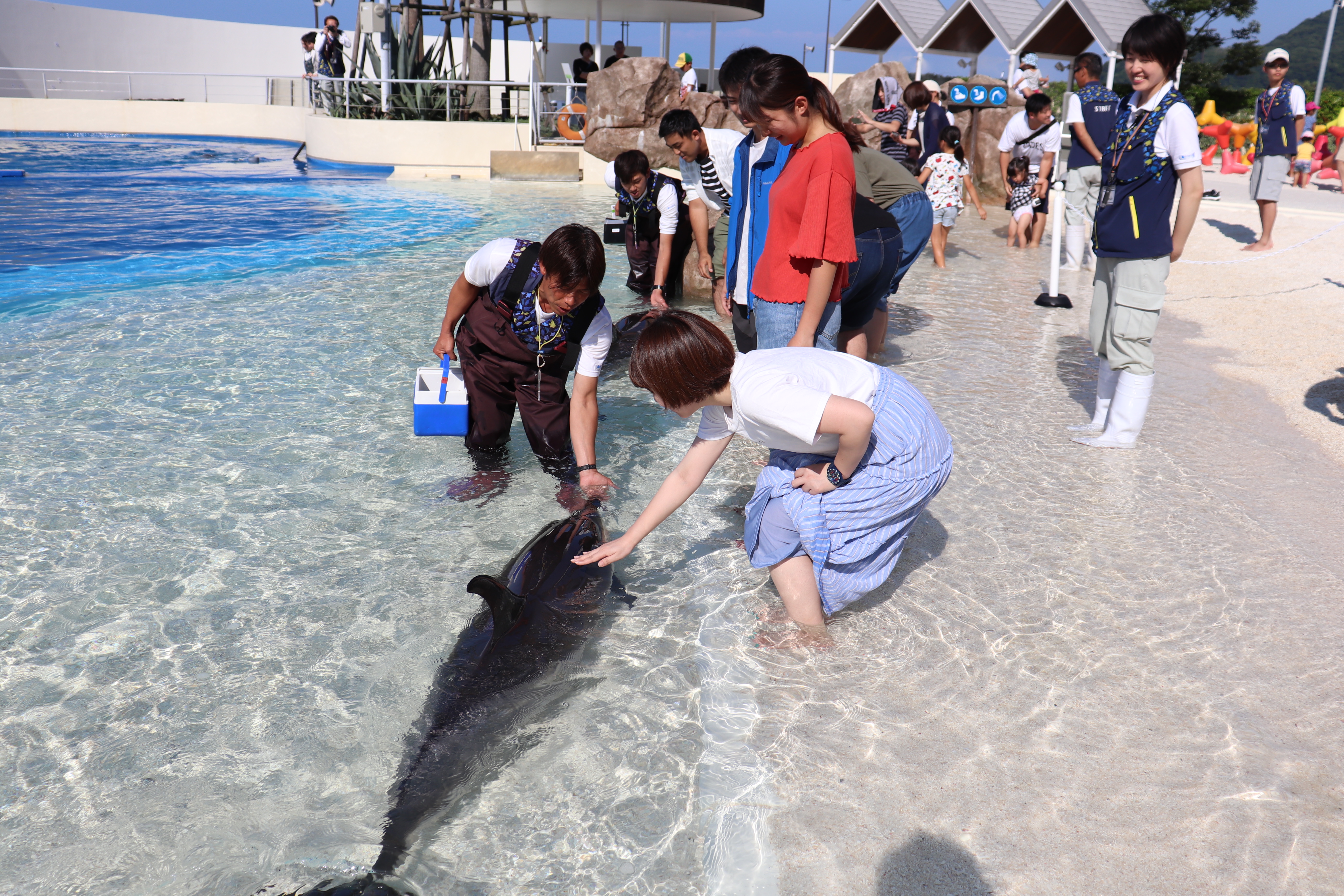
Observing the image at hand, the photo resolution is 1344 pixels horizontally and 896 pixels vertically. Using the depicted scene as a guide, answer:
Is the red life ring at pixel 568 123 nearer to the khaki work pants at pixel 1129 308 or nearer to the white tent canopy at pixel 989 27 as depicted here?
the white tent canopy at pixel 989 27

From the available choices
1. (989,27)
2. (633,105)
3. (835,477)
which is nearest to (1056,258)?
(835,477)

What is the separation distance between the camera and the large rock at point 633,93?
16.3m

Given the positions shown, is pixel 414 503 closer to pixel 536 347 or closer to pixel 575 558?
pixel 536 347

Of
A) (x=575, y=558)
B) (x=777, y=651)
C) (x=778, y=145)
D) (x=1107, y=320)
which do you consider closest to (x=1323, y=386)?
(x=1107, y=320)

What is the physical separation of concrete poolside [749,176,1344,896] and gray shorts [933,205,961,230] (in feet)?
14.9

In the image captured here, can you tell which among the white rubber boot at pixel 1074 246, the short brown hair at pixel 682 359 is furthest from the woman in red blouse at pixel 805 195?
the white rubber boot at pixel 1074 246

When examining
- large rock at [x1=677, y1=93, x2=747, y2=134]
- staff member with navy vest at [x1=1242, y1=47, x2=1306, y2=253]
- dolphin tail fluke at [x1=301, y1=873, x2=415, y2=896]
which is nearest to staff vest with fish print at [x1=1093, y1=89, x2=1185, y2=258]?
dolphin tail fluke at [x1=301, y1=873, x2=415, y2=896]

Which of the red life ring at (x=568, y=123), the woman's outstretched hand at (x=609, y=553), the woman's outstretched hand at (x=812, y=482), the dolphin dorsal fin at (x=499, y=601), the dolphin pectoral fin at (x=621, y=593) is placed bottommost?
the dolphin pectoral fin at (x=621, y=593)

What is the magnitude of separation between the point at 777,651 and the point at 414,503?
2090 millimetres

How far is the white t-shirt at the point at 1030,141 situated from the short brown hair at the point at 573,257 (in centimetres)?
848

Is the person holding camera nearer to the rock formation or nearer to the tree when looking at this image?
the rock formation

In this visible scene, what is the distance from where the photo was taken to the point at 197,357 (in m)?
6.47

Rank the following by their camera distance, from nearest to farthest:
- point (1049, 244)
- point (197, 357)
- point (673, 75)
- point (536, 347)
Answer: point (536, 347), point (197, 357), point (1049, 244), point (673, 75)

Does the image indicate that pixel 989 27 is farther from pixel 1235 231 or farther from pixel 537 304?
pixel 537 304
